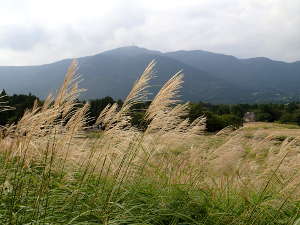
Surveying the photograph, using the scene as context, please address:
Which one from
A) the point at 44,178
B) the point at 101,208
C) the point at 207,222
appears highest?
the point at 44,178

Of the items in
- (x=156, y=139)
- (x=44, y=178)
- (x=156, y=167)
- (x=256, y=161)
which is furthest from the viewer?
(x=256, y=161)

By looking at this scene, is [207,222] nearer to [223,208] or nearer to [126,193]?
[223,208]

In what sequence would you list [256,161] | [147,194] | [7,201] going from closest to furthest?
[7,201], [147,194], [256,161]

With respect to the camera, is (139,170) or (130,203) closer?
(130,203)

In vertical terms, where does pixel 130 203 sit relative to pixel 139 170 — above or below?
below

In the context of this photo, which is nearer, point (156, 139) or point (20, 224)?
point (20, 224)

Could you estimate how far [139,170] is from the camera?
482 centimetres

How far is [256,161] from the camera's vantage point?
5.57m

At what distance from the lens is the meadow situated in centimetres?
338

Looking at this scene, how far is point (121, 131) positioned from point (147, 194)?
2.78ft

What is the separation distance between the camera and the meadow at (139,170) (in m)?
3.38

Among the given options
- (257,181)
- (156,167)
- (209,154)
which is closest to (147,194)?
(156,167)

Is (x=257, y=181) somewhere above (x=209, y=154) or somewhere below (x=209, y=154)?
below

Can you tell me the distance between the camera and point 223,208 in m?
4.30
